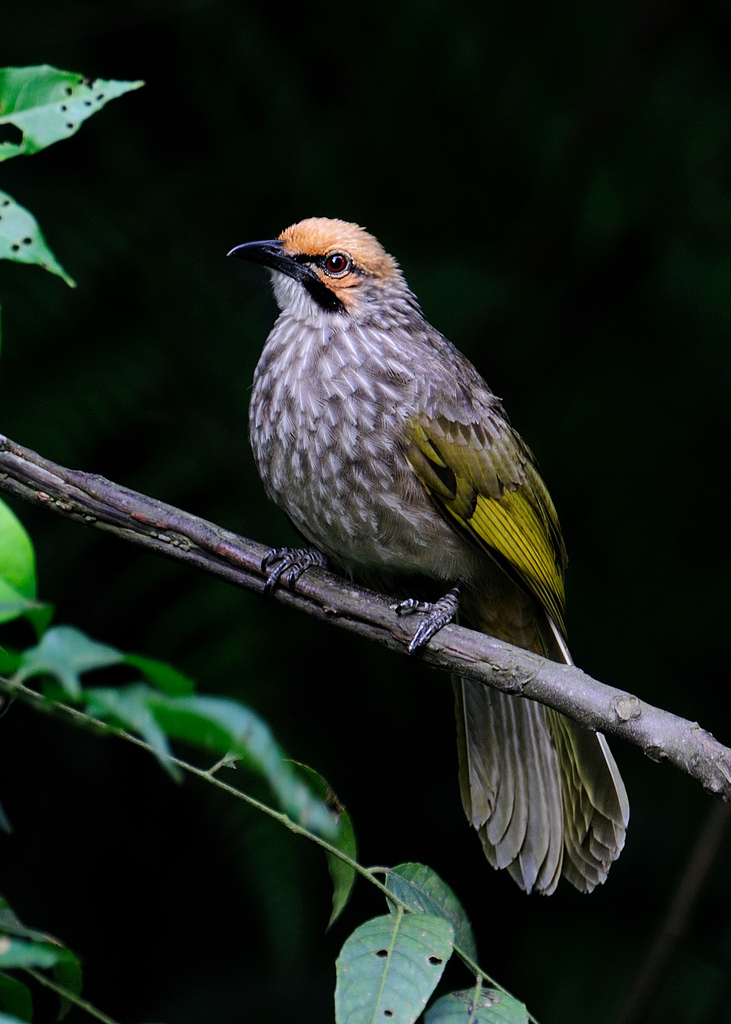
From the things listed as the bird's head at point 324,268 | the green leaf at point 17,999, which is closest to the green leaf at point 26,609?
the green leaf at point 17,999

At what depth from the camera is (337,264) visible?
3.14 metres

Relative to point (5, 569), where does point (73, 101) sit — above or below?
above

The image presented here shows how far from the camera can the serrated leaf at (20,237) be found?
1211mm

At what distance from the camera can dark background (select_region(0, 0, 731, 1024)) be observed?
3.66m

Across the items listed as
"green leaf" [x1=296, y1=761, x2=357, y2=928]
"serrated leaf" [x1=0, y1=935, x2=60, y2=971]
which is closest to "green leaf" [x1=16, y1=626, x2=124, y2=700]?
"serrated leaf" [x1=0, y1=935, x2=60, y2=971]

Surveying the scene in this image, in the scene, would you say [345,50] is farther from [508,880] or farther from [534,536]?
[508,880]

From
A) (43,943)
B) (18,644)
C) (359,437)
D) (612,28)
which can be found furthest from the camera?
(612,28)

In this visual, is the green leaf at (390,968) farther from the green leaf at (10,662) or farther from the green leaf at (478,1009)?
the green leaf at (10,662)

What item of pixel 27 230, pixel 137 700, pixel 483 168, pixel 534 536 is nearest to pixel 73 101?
pixel 27 230

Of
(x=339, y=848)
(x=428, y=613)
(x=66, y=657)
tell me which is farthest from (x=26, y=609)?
(x=428, y=613)

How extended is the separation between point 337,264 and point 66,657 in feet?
7.85

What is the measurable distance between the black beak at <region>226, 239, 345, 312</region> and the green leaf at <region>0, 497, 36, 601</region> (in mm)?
2255

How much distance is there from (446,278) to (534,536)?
5.11 feet

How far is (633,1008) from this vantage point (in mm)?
3248
